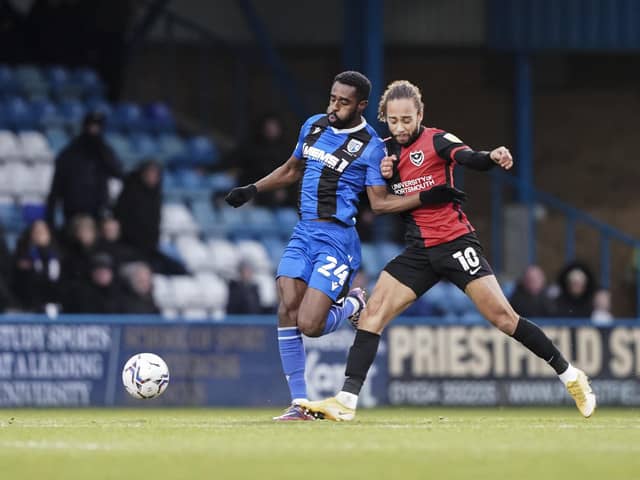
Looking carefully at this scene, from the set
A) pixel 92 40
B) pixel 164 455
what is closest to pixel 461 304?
pixel 92 40

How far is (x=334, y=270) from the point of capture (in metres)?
9.97

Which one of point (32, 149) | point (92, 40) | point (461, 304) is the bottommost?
point (461, 304)

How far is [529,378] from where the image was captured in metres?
16.1

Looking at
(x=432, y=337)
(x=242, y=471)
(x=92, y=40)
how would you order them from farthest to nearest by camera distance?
(x=92, y=40)
(x=432, y=337)
(x=242, y=471)

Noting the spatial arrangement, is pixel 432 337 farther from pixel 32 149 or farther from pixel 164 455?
pixel 164 455

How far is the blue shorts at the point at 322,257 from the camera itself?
9.95 m

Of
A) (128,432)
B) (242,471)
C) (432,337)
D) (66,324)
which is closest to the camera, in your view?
(242,471)

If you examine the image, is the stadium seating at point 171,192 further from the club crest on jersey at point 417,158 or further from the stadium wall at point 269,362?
the club crest on jersey at point 417,158

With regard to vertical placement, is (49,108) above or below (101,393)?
above

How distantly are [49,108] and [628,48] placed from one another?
27.1ft

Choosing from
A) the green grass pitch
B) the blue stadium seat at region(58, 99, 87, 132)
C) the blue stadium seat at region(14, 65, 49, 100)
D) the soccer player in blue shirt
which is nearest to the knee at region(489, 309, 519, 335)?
the green grass pitch

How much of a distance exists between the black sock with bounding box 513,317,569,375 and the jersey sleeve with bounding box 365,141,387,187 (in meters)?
1.28

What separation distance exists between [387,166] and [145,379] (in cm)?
229

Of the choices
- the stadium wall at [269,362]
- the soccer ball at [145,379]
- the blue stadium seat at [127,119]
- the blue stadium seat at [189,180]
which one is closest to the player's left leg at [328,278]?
the soccer ball at [145,379]
